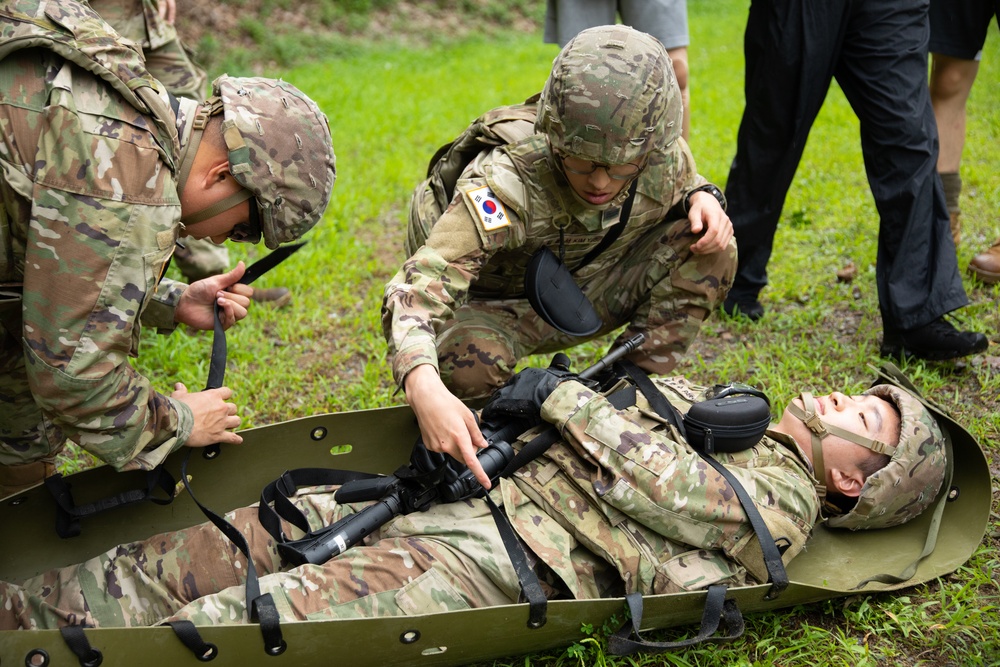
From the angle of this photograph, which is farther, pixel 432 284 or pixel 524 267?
pixel 524 267

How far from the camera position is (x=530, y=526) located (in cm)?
258

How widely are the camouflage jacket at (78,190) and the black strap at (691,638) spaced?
1488mm

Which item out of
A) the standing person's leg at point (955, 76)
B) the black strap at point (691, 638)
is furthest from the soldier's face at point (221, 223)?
the standing person's leg at point (955, 76)

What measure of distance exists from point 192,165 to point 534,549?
1.37 m

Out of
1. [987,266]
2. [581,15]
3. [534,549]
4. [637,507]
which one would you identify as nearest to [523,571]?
[534,549]

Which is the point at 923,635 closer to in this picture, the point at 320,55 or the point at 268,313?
the point at 268,313

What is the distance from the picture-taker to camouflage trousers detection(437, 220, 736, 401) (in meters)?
3.17

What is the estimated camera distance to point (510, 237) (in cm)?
290

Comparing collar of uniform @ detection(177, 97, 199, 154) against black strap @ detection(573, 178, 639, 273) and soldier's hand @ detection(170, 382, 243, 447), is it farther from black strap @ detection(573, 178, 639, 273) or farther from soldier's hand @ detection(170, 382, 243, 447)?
black strap @ detection(573, 178, 639, 273)

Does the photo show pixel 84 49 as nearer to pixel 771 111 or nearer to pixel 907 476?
pixel 907 476

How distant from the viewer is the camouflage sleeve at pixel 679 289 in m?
3.28

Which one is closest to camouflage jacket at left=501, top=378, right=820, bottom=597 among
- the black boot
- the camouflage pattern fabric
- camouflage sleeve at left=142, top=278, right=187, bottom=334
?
camouflage sleeve at left=142, top=278, right=187, bottom=334

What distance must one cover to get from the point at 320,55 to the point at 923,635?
10696 mm

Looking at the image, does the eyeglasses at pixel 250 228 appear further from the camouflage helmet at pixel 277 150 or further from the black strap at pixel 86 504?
the black strap at pixel 86 504
